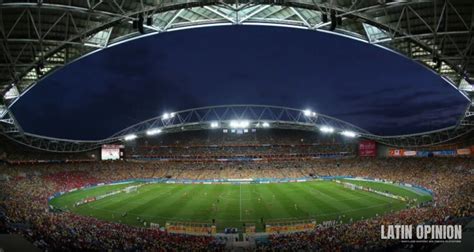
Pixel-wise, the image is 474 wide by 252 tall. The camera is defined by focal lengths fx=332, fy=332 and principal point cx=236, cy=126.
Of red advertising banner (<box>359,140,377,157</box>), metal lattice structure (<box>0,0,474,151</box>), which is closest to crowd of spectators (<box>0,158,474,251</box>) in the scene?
red advertising banner (<box>359,140,377,157</box>)

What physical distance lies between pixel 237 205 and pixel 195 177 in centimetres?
3174

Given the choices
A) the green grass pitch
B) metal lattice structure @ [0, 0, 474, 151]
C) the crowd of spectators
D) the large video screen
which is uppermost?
metal lattice structure @ [0, 0, 474, 151]

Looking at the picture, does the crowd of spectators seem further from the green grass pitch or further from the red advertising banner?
the green grass pitch

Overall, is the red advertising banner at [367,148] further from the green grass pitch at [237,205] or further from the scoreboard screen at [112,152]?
the scoreboard screen at [112,152]

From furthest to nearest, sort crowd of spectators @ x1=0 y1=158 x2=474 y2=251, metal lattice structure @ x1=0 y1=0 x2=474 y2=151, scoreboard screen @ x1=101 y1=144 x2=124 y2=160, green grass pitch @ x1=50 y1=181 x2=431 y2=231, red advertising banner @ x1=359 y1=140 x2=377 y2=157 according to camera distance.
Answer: red advertising banner @ x1=359 y1=140 x2=377 y2=157, scoreboard screen @ x1=101 y1=144 x2=124 y2=160, green grass pitch @ x1=50 y1=181 x2=431 y2=231, metal lattice structure @ x1=0 y1=0 x2=474 y2=151, crowd of spectators @ x1=0 y1=158 x2=474 y2=251

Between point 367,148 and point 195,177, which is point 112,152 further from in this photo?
point 367,148

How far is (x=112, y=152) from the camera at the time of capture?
8269 centimetres

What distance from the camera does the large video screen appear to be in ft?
265

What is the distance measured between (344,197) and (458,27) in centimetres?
2908

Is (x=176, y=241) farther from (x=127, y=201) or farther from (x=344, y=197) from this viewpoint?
(x=344, y=197)

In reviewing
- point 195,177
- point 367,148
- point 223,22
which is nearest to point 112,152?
point 195,177

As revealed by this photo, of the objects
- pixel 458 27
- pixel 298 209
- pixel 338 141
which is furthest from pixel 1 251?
pixel 338 141

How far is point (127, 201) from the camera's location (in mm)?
47188

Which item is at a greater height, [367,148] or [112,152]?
[367,148]
